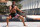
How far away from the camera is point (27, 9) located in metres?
2.99

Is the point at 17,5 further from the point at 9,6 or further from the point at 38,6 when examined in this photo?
the point at 38,6

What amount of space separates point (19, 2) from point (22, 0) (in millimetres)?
109

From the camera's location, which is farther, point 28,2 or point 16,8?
point 28,2

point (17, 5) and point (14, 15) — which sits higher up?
point (17, 5)

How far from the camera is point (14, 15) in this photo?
2656 mm

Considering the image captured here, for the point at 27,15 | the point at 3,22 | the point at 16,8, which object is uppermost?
the point at 16,8

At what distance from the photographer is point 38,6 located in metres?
3.01

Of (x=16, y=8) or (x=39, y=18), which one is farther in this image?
(x=39, y=18)

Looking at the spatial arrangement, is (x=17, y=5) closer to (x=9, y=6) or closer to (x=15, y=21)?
(x=9, y=6)

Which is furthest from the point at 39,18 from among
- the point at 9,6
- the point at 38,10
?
the point at 9,6

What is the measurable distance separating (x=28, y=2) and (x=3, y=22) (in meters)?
0.96

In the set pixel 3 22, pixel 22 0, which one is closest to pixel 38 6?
pixel 22 0

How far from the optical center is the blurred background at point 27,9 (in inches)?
115

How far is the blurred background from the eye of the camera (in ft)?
9.57
